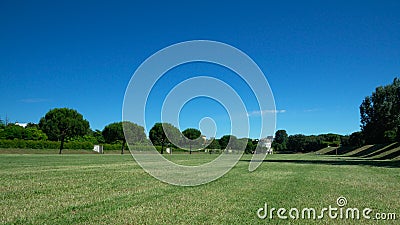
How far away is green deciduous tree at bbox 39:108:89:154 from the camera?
78.1 meters

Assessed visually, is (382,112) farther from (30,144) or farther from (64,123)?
(30,144)

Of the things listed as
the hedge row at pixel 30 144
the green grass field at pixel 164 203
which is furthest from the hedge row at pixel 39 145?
the green grass field at pixel 164 203

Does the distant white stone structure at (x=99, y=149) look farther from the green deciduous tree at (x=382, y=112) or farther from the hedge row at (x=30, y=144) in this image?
the green deciduous tree at (x=382, y=112)

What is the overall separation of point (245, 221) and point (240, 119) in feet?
37.4

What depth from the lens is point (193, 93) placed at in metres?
17.5

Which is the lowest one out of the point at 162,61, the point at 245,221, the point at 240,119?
the point at 245,221

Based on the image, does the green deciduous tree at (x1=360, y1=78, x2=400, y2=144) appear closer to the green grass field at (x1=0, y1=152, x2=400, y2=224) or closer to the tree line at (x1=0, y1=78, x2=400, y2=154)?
the tree line at (x1=0, y1=78, x2=400, y2=154)

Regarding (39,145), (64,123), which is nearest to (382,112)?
(64,123)

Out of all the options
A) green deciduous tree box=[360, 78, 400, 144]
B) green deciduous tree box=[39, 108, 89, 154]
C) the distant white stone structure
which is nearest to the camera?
green deciduous tree box=[360, 78, 400, 144]

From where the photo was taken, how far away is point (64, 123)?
7819cm

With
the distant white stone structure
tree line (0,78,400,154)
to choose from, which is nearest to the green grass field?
tree line (0,78,400,154)

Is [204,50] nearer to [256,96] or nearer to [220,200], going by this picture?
[256,96]

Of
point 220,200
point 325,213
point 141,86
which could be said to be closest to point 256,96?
point 141,86

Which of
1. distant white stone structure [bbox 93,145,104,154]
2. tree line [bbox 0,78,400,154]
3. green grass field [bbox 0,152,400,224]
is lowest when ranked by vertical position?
green grass field [bbox 0,152,400,224]
